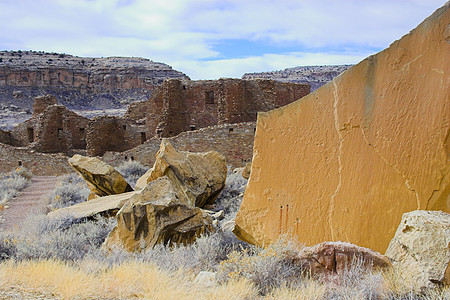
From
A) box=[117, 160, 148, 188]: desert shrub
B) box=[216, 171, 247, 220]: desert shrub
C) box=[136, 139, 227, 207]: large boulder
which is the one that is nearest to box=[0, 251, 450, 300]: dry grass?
box=[136, 139, 227, 207]: large boulder

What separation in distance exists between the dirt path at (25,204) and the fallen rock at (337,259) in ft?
22.3

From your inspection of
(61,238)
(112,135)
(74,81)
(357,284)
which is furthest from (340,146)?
(74,81)

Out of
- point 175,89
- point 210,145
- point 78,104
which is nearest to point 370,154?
point 210,145

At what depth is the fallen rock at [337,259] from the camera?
142 inches

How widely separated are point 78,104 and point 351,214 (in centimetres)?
6588

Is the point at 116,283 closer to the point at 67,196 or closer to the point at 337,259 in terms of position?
the point at 337,259

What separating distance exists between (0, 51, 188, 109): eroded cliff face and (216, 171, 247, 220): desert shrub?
182 feet

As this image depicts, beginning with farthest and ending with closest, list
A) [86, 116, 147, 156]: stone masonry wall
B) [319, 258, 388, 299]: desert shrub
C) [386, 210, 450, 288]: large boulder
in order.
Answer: [86, 116, 147, 156]: stone masonry wall, [319, 258, 388, 299]: desert shrub, [386, 210, 450, 288]: large boulder

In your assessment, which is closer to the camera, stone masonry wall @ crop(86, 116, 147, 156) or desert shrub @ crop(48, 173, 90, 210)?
desert shrub @ crop(48, 173, 90, 210)

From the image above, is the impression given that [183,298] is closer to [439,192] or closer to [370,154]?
[370,154]

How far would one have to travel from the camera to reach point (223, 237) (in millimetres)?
6113

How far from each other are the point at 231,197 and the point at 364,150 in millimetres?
5871

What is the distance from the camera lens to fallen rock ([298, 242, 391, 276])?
361cm

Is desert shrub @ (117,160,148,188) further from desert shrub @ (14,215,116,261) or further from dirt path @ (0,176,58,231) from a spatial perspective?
desert shrub @ (14,215,116,261)
